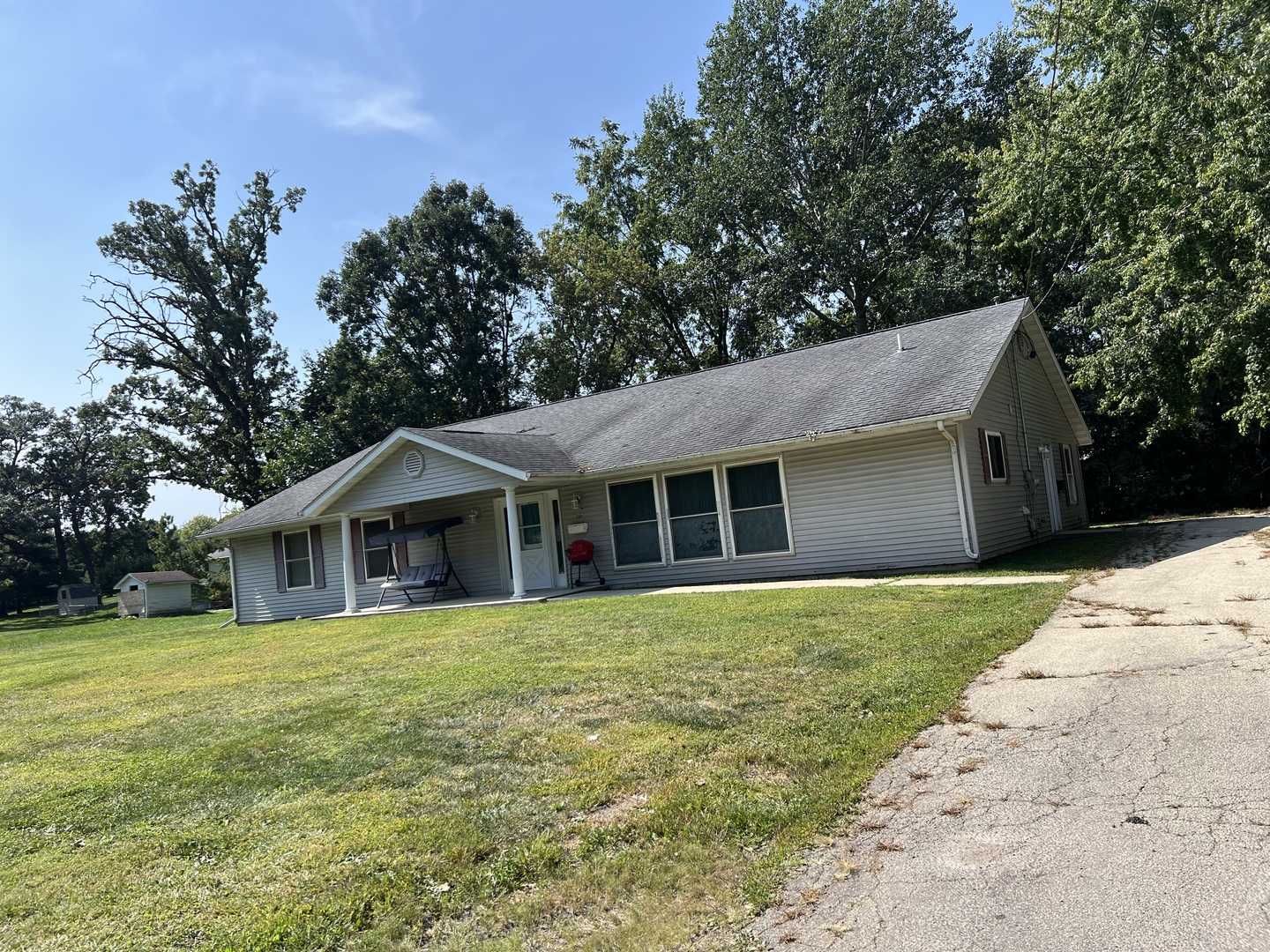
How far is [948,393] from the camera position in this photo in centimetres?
1255

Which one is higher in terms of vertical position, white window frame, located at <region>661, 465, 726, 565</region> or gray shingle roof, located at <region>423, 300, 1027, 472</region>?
gray shingle roof, located at <region>423, 300, 1027, 472</region>

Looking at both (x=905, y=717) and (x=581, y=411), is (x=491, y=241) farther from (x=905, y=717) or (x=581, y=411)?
(x=905, y=717)

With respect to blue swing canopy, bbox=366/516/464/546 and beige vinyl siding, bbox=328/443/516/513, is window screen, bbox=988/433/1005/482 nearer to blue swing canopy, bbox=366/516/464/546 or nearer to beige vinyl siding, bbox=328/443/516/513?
beige vinyl siding, bbox=328/443/516/513

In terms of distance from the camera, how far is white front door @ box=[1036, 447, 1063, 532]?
693 inches

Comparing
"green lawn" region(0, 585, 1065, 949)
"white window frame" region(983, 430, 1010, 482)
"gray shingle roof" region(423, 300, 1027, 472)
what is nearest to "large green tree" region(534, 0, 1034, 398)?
"gray shingle roof" region(423, 300, 1027, 472)

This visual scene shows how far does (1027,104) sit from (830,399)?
16334 mm

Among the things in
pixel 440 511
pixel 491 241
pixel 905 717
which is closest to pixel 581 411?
pixel 440 511

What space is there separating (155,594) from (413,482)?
20.5 meters

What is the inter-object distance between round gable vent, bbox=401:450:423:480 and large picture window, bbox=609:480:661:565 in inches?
143

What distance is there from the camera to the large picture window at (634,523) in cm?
1555

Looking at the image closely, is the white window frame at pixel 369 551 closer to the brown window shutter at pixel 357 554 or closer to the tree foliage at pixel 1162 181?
the brown window shutter at pixel 357 554

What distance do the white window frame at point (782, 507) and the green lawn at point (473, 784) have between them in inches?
208

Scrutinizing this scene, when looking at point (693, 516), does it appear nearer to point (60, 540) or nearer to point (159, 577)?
point (159, 577)

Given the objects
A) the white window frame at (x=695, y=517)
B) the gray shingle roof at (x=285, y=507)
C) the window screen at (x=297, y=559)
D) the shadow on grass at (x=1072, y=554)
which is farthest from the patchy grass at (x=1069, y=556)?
the window screen at (x=297, y=559)
